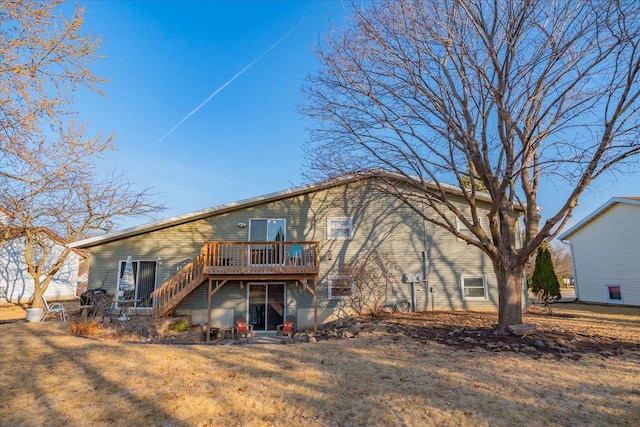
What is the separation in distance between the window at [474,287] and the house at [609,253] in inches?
290

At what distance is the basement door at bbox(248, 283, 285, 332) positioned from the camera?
13047mm

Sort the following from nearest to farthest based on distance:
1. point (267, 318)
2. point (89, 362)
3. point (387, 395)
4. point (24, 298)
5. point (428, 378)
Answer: point (387, 395) < point (428, 378) < point (89, 362) < point (267, 318) < point (24, 298)

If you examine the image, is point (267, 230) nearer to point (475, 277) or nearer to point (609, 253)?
point (475, 277)

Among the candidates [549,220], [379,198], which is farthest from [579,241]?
[549,220]

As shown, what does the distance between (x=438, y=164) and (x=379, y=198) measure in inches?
196

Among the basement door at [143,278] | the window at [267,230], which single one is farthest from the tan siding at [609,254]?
the basement door at [143,278]

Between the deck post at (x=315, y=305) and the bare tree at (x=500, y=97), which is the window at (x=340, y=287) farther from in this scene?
the bare tree at (x=500, y=97)

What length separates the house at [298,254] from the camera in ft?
42.6

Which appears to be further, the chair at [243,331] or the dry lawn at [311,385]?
the chair at [243,331]

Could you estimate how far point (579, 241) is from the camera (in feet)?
61.4

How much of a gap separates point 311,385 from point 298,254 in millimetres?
8125

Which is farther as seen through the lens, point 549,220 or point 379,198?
point 379,198

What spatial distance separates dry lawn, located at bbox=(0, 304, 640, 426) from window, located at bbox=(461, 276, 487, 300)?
5926mm

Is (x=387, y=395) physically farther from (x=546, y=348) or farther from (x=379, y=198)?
(x=379, y=198)
